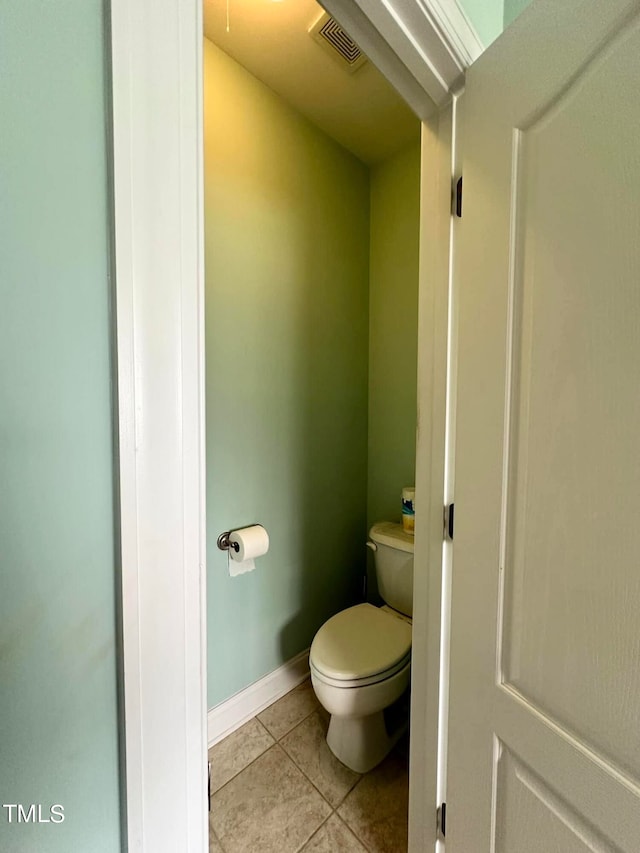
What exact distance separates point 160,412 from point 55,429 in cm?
9

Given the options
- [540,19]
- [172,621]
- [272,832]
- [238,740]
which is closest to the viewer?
[172,621]

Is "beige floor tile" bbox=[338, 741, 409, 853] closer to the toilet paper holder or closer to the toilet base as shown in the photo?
the toilet base

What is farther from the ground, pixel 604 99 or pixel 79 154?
pixel 604 99

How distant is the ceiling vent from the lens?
3.82 feet

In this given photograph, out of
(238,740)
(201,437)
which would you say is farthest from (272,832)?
(201,437)

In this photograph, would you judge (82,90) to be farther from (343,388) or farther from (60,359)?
(343,388)

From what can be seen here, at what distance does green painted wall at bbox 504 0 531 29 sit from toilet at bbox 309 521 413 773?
5.44ft

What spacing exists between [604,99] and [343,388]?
141cm

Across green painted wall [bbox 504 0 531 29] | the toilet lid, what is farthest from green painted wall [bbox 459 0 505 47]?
the toilet lid

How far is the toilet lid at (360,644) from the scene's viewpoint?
1.22m

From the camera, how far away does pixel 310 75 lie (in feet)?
4.49

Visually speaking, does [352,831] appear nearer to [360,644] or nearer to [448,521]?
[360,644]

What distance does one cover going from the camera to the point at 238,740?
1.41m

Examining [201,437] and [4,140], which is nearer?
[4,140]
